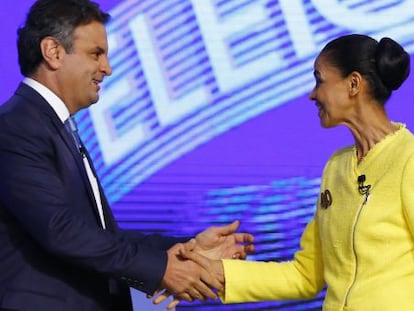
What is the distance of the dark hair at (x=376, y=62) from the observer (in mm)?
2262

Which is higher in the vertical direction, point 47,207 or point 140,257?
point 47,207

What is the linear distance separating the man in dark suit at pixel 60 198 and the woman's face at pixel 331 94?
52 centimetres

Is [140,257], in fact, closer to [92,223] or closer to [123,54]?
[92,223]

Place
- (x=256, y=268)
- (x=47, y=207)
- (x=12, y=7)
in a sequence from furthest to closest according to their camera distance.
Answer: (x=12, y=7)
(x=256, y=268)
(x=47, y=207)

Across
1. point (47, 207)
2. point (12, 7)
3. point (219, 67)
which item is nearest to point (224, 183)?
point (219, 67)

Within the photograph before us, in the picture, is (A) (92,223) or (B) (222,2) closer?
(A) (92,223)

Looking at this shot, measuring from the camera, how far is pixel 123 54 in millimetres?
3113

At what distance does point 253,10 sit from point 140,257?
117 centimetres

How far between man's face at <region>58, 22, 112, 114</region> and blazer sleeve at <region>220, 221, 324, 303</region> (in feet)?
1.83

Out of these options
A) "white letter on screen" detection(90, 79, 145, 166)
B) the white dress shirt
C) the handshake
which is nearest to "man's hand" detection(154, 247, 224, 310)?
the handshake

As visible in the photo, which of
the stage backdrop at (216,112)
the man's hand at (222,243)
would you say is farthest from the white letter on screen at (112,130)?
the man's hand at (222,243)

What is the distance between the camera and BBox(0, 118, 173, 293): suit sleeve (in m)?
2.19

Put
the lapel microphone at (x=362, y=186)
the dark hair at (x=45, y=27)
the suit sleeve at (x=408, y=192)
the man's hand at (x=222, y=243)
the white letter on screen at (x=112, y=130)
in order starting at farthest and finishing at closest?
the white letter on screen at (x=112, y=130), the man's hand at (x=222, y=243), the dark hair at (x=45, y=27), the lapel microphone at (x=362, y=186), the suit sleeve at (x=408, y=192)

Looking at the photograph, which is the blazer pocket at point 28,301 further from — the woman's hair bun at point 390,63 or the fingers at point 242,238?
the woman's hair bun at point 390,63
